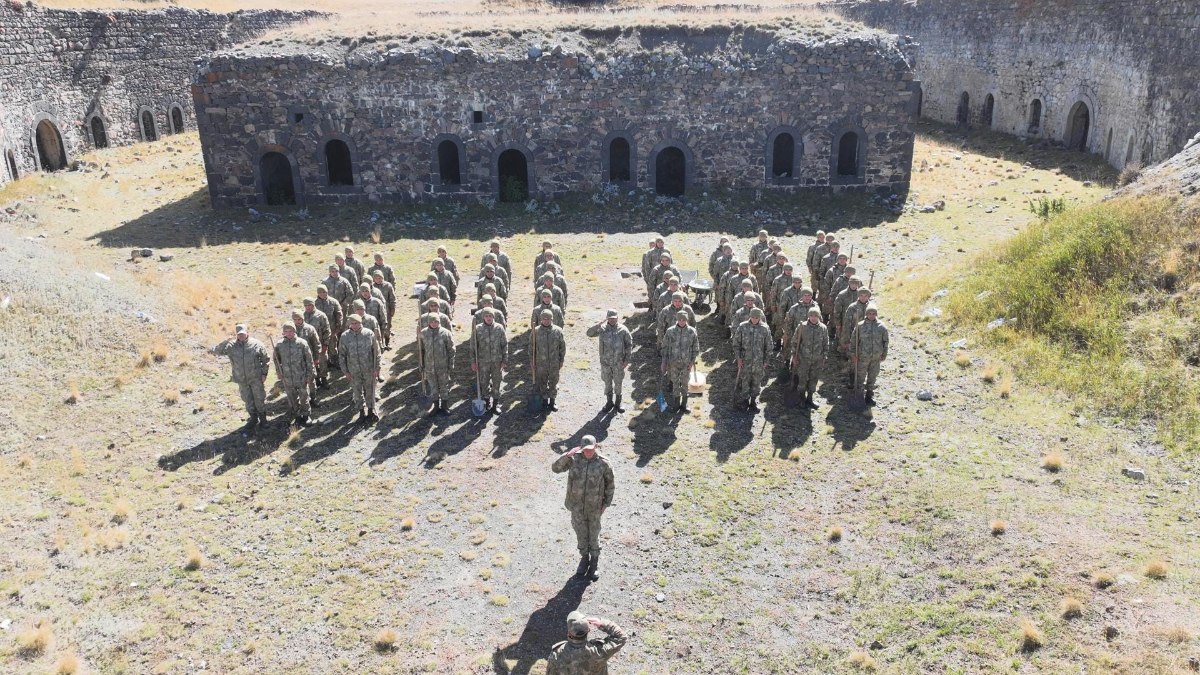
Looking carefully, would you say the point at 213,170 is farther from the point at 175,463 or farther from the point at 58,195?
the point at 175,463

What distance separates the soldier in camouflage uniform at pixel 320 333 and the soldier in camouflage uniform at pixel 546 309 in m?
3.48

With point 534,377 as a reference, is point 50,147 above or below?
above

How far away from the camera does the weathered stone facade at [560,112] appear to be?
24.1 metres

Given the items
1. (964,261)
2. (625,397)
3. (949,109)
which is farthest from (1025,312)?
(949,109)

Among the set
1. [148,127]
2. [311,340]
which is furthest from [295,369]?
[148,127]

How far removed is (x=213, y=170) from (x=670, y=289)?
611 inches

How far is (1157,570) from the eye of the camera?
9.01 meters

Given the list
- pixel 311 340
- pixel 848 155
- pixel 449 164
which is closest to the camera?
pixel 311 340

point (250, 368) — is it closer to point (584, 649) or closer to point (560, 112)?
point (584, 649)

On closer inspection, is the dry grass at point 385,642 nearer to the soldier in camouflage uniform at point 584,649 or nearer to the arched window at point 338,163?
the soldier in camouflage uniform at point 584,649

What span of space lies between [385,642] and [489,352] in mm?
5418

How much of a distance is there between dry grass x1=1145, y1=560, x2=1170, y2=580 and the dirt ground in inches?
3.4

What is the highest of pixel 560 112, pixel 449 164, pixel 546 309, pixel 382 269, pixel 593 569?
pixel 560 112

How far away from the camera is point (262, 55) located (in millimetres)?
23766
